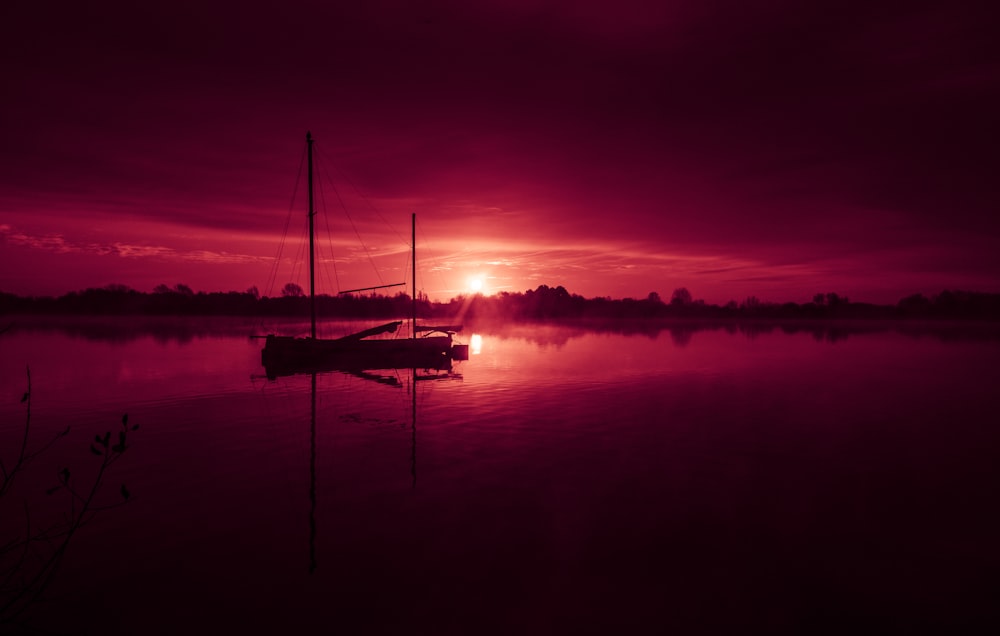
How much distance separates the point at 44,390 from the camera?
3155 centimetres

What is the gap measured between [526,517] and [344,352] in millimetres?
36095

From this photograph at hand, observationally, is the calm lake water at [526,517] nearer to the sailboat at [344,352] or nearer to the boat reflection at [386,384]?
the boat reflection at [386,384]

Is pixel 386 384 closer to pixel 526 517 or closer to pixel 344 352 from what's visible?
pixel 344 352

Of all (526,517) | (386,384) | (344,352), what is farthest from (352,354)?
(526,517)

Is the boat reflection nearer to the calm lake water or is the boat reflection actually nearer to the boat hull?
the calm lake water

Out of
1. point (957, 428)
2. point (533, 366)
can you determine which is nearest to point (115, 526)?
point (957, 428)

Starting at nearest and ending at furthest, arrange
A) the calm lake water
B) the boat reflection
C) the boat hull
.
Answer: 1. the calm lake water
2. the boat reflection
3. the boat hull

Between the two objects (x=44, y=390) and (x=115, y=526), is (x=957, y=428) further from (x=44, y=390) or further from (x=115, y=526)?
(x=44, y=390)

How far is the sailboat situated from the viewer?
43219 millimetres

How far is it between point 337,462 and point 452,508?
5515mm

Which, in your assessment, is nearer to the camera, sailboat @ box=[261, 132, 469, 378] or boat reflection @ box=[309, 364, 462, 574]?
boat reflection @ box=[309, 364, 462, 574]

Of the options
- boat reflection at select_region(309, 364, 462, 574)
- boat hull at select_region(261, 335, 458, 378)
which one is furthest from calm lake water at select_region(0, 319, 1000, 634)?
boat hull at select_region(261, 335, 458, 378)

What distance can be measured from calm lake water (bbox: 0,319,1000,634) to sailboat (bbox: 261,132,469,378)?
14.8 metres

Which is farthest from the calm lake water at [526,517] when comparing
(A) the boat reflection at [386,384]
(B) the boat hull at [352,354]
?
(B) the boat hull at [352,354]
